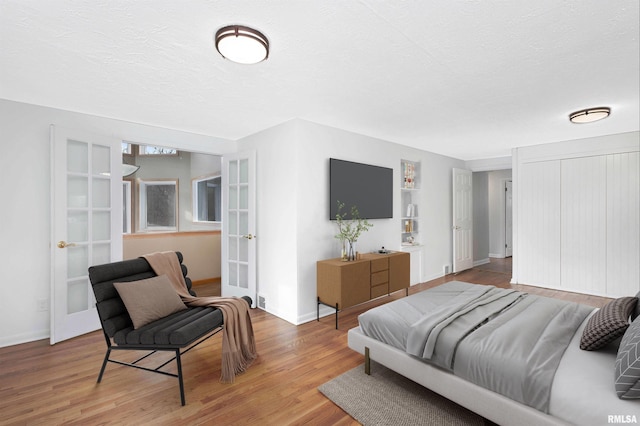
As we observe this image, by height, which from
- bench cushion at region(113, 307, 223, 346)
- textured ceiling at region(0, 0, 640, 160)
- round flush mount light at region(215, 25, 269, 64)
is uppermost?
textured ceiling at region(0, 0, 640, 160)

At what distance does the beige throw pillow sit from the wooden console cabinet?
1.53m

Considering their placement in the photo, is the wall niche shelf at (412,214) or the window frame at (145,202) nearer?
the wall niche shelf at (412,214)

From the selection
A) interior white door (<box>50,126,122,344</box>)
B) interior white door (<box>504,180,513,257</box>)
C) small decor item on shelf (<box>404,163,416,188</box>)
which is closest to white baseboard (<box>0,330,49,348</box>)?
interior white door (<box>50,126,122,344</box>)

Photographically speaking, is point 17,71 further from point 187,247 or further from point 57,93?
point 187,247

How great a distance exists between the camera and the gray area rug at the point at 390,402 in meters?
1.86

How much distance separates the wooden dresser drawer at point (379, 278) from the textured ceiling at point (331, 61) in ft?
6.29

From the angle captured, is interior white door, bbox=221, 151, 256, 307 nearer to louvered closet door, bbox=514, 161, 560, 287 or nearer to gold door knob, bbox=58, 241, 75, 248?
gold door knob, bbox=58, 241, 75, 248

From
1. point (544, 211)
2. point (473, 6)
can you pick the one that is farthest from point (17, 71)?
point (544, 211)

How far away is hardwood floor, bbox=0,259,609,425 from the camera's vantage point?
74.8 inches

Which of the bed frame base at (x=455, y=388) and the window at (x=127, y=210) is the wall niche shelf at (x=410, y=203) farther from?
the window at (x=127, y=210)

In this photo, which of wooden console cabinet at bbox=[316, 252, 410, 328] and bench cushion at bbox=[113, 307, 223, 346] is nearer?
bench cushion at bbox=[113, 307, 223, 346]

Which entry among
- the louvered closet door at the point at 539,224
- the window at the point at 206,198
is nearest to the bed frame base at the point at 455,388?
the louvered closet door at the point at 539,224

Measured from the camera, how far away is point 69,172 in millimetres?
3105

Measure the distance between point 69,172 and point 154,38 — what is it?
2113 millimetres
